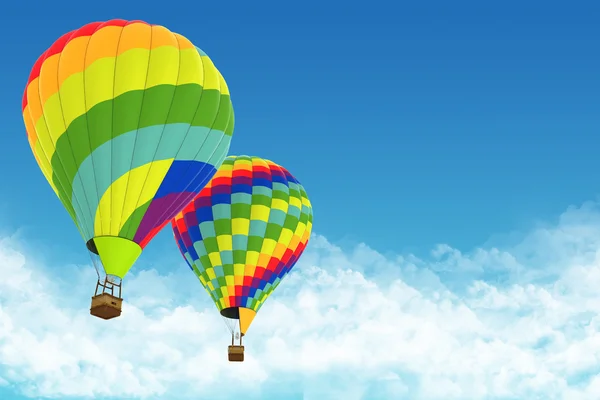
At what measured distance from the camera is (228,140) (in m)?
18.9

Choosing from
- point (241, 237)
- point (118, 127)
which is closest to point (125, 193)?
point (118, 127)

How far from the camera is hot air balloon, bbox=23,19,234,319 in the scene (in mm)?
17047

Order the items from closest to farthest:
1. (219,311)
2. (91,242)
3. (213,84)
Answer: (91,242) < (213,84) < (219,311)

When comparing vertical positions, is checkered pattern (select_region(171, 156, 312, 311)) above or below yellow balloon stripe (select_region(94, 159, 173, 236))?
above

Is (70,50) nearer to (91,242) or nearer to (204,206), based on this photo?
(91,242)

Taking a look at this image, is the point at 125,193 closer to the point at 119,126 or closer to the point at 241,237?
the point at 119,126

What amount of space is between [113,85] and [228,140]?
2.82 meters

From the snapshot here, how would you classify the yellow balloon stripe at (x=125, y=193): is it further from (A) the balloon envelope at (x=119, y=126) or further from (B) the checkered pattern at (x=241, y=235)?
(B) the checkered pattern at (x=241, y=235)

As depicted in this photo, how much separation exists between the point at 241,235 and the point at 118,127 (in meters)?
6.33

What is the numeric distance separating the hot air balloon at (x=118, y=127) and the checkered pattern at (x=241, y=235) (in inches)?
182

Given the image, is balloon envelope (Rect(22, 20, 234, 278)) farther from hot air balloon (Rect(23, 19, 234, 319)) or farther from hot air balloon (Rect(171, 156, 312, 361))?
hot air balloon (Rect(171, 156, 312, 361))

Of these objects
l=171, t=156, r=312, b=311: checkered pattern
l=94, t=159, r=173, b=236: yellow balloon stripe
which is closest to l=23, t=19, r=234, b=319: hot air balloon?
l=94, t=159, r=173, b=236: yellow balloon stripe

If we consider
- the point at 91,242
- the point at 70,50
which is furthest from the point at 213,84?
the point at 91,242

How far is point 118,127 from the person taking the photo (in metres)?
17.1
